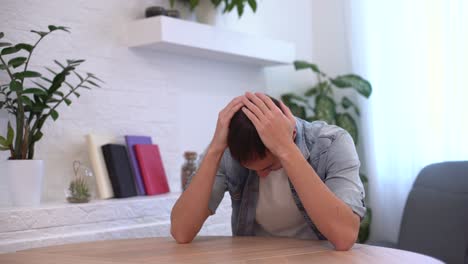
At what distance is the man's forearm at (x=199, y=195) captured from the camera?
1.93 m

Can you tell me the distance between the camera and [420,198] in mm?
2783

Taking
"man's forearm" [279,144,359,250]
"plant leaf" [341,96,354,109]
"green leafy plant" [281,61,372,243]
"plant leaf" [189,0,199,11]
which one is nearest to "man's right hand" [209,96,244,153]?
"man's forearm" [279,144,359,250]

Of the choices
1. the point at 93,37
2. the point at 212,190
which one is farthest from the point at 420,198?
the point at 93,37

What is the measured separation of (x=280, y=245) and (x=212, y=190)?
14.9 inches

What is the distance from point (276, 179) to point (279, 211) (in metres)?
0.10

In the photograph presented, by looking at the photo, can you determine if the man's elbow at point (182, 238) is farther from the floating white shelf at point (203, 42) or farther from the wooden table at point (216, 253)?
the floating white shelf at point (203, 42)

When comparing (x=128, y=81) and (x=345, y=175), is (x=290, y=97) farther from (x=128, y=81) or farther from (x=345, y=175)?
(x=345, y=175)

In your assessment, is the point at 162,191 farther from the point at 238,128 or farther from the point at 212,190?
the point at 238,128

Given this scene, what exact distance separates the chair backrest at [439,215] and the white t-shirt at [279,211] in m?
0.84

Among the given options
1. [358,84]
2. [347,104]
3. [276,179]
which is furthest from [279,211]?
[347,104]

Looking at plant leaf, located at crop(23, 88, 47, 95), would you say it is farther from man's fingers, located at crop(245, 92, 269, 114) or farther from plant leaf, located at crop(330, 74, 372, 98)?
plant leaf, located at crop(330, 74, 372, 98)

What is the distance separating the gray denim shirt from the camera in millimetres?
1785

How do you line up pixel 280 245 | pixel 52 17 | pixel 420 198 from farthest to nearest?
pixel 52 17
pixel 420 198
pixel 280 245

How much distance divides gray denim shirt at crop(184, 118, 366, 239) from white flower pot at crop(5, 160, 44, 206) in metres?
0.98
